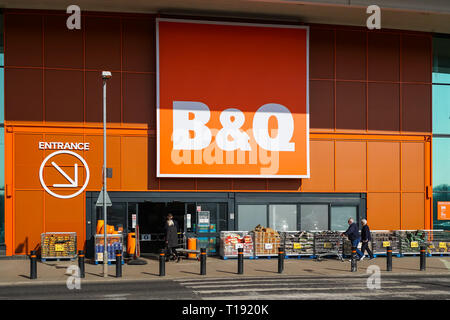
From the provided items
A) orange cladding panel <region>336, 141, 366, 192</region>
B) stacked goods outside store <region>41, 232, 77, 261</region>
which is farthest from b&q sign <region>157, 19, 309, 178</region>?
stacked goods outside store <region>41, 232, 77, 261</region>

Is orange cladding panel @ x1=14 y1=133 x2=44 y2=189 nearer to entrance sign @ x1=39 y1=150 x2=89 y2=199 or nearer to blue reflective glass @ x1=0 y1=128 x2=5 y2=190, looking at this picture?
entrance sign @ x1=39 y1=150 x2=89 y2=199

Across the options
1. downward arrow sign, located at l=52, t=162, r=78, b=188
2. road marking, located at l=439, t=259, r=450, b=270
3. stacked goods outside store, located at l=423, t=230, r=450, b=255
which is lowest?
road marking, located at l=439, t=259, r=450, b=270

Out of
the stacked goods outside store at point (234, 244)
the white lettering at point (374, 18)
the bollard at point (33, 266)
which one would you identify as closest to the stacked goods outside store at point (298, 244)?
the stacked goods outside store at point (234, 244)

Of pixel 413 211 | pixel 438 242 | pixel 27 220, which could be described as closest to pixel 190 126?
pixel 27 220

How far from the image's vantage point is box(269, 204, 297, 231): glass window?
80.5 feet

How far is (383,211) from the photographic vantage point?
25422 millimetres

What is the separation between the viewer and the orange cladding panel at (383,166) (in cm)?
2536

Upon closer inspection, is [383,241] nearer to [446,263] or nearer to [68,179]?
[446,263]

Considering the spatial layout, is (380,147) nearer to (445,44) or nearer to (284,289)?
(445,44)

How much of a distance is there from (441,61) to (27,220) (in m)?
21.4

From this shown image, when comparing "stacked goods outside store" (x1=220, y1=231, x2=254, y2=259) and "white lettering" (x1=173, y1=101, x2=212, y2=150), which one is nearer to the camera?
"stacked goods outside store" (x1=220, y1=231, x2=254, y2=259)

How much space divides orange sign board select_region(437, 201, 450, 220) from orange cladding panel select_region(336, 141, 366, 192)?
4.34 meters

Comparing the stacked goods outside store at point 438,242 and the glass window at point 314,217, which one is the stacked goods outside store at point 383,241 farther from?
the glass window at point 314,217

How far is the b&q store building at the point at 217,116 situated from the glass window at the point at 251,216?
2.6 inches
